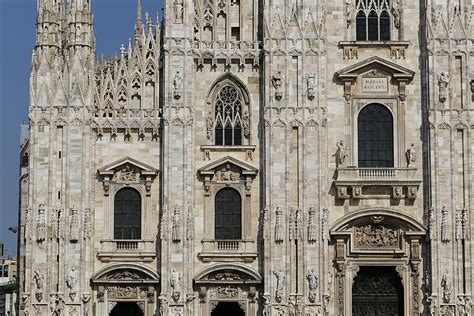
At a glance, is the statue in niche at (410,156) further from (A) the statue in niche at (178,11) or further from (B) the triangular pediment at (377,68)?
(A) the statue in niche at (178,11)

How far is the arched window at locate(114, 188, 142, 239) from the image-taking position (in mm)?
36188

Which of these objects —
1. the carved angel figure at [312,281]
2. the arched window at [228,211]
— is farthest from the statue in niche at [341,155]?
the carved angel figure at [312,281]

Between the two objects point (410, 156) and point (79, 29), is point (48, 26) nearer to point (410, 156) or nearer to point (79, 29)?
point (79, 29)

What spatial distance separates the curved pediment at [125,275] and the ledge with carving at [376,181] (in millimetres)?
7283

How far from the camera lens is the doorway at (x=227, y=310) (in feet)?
118

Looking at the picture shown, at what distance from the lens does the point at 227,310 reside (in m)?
36.2

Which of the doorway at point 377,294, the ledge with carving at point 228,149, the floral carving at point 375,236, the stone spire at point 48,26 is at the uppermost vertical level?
the stone spire at point 48,26

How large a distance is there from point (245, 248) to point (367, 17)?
383 inches

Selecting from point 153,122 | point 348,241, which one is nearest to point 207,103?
point 153,122

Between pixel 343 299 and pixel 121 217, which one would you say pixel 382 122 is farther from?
pixel 121 217

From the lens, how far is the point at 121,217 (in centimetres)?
3625

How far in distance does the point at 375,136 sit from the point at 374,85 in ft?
6.13

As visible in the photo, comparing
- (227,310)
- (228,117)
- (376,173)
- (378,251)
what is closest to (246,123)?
(228,117)

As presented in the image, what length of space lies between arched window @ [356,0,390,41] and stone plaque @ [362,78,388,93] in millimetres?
1608
